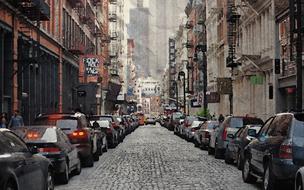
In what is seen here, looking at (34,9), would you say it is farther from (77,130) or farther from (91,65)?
(91,65)

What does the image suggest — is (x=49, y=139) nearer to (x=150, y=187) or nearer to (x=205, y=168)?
(x=150, y=187)

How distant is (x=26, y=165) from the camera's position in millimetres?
10438

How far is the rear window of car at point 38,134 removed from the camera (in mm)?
15062

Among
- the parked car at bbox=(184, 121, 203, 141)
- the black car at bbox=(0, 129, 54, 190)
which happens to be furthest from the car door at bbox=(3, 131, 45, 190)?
the parked car at bbox=(184, 121, 203, 141)

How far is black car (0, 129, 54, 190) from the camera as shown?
30.4 ft

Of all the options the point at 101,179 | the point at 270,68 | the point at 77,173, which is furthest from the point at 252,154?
the point at 270,68

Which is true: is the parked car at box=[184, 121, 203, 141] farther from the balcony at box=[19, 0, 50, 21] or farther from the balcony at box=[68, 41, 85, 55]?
the balcony at box=[68, 41, 85, 55]

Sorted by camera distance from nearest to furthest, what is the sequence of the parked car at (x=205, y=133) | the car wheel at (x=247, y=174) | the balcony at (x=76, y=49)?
the car wheel at (x=247, y=174) → the parked car at (x=205, y=133) → the balcony at (x=76, y=49)

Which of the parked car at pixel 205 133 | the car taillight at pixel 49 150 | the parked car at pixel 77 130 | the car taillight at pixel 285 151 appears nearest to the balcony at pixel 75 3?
the parked car at pixel 205 133

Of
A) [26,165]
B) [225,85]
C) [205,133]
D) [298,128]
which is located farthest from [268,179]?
[225,85]

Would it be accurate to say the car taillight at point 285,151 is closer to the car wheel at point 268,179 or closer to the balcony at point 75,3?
the car wheel at point 268,179

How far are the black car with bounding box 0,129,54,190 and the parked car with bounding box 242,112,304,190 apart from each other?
429cm

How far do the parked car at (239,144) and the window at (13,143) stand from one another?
7.53 metres

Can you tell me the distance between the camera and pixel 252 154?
1471 centimetres
